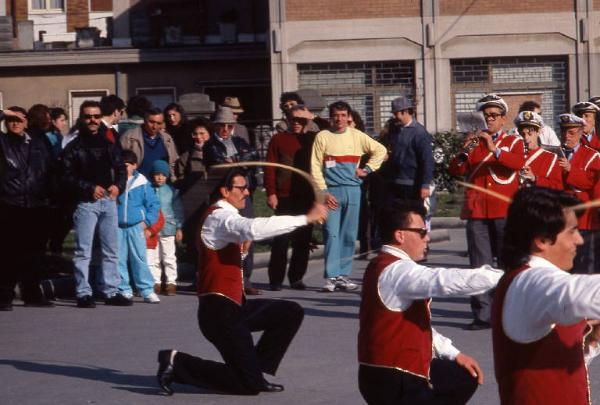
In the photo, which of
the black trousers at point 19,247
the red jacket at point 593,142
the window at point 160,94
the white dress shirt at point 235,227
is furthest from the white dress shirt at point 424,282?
the window at point 160,94

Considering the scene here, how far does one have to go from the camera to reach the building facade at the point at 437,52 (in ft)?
98.3

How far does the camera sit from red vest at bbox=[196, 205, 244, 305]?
29.6ft

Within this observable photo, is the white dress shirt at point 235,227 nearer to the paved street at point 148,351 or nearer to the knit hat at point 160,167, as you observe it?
the paved street at point 148,351

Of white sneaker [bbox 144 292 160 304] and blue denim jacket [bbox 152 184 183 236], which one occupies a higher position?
blue denim jacket [bbox 152 184 183 236]

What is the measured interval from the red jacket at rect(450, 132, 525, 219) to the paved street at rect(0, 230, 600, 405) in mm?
984

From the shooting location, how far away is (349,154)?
1408 cm

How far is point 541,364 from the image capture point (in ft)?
16.0

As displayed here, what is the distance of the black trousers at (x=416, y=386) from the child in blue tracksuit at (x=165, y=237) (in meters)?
7.63

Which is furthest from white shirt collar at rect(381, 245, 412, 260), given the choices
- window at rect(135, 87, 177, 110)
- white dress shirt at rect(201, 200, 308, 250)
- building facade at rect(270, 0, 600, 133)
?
window at rect(135, 87, 177, 110)

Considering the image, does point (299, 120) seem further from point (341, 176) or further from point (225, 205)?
point (225, 205)

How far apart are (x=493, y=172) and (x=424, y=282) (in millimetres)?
5276

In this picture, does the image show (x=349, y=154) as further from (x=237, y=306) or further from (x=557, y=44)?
(x=557, y=44)

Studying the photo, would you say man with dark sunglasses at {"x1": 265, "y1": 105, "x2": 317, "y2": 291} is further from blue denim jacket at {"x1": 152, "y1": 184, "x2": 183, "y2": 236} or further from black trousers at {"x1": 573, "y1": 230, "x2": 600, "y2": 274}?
black trousers at {"x1": 573, "y1": 230, "x2": 600, "y2": 274}

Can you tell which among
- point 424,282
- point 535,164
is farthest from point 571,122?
point 424,282
